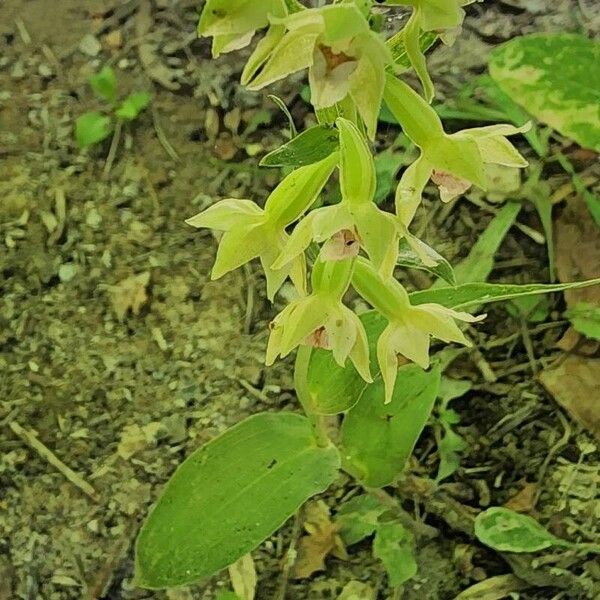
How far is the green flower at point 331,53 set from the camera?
2.07ft

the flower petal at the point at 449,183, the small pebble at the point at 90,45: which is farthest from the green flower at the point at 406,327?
the small pebble at the point at 90,45

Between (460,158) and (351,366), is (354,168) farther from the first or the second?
(351,366)

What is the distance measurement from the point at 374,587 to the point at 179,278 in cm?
49

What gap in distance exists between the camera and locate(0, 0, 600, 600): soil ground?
1232 millimetres

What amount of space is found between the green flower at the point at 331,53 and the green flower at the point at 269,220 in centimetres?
14

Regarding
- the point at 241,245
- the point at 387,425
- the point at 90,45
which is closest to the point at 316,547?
the point at 387,425

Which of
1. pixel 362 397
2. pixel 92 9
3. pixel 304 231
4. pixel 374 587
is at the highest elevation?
pixel 304 231

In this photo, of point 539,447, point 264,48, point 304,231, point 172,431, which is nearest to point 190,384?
point 172,431

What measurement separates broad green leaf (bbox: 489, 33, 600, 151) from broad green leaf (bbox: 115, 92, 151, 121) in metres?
0.57

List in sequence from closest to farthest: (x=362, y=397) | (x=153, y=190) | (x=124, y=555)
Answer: (x=362, y=397), (x=124, y=555), (x=153, y=190)

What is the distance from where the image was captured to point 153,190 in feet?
4.83

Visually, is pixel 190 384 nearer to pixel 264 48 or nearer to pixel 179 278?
pixel 179 278

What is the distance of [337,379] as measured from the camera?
103 cm

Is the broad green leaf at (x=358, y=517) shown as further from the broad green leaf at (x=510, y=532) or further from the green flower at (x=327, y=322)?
the green flower at (x=327, y=322)
